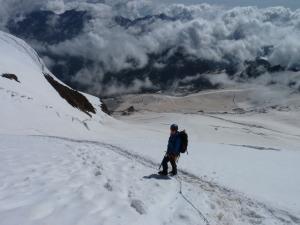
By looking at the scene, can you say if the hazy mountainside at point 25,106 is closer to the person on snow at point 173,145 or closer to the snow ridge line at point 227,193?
the snow ridge line at point 227,193

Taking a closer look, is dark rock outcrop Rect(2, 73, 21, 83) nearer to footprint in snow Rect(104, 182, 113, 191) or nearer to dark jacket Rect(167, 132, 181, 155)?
dark jacket Rect(167, 132, 181, 155)

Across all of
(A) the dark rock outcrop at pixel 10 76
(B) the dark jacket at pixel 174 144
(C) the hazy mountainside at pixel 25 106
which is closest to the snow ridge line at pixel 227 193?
(B) the dark jacket at pixel 174 144

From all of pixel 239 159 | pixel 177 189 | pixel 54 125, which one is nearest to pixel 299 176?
pixel 239 159

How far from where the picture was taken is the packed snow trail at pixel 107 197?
10297mm

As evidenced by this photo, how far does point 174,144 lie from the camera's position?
659 inches

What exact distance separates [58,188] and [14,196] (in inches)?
60.6

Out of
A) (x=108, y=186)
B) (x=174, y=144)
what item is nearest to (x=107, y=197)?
(x=108, y=186)

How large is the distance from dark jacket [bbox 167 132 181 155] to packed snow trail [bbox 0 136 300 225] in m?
1.10

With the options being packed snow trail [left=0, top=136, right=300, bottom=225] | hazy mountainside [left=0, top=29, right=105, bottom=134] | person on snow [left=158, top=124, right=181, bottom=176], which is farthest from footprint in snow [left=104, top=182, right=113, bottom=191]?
hazy mountainside [left=0, top=29, right=105, bottom=134]

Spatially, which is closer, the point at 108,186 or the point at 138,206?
the point at 138,206

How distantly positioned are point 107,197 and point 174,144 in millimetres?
5147

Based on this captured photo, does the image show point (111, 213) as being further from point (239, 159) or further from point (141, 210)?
point (239, 159)

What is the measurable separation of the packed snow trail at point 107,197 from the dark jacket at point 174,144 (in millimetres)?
1104

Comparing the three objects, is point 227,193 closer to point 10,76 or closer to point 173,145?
point 173,145
